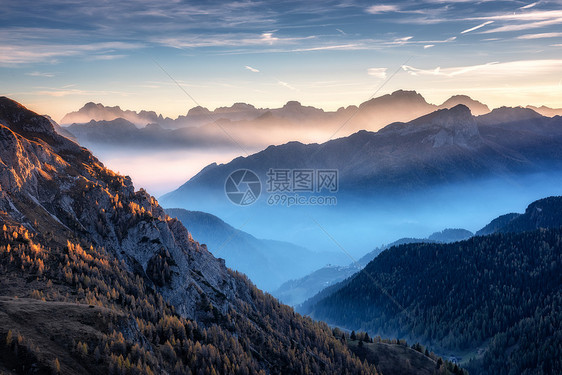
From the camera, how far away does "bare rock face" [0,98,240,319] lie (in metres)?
103

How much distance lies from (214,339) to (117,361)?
161 ft

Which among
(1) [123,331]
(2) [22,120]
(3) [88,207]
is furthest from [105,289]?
(2) [22,120]

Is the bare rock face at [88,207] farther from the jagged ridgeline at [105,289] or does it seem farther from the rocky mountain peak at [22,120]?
the jagged ridgeline at [105,289]

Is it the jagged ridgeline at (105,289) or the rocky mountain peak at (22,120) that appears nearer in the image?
the jagged ridgeline at (105,289)

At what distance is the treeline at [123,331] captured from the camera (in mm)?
56656

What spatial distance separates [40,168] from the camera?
11444 cm

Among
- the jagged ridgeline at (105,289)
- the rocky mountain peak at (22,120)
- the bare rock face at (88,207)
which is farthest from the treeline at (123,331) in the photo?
the rocky mountain peak at (22,120)

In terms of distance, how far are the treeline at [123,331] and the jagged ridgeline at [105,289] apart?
0.71 ft

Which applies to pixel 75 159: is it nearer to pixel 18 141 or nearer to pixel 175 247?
pixel 18 141

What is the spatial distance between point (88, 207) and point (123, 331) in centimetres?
6075

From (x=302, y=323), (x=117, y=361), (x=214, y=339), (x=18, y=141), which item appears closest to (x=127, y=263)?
(x=214, y=339)

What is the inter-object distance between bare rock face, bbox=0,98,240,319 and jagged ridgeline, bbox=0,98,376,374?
328mm

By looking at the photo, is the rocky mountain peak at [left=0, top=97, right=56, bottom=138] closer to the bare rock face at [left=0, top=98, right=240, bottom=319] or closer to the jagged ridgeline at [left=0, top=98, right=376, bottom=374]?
the bare rock face at [left=0, top=98, right=240, bottom=319]

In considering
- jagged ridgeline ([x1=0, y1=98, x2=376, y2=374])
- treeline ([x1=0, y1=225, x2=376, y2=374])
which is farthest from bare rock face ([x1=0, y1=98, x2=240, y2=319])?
treeline ([x1=0, y1=225, x2=376, y2=374])
